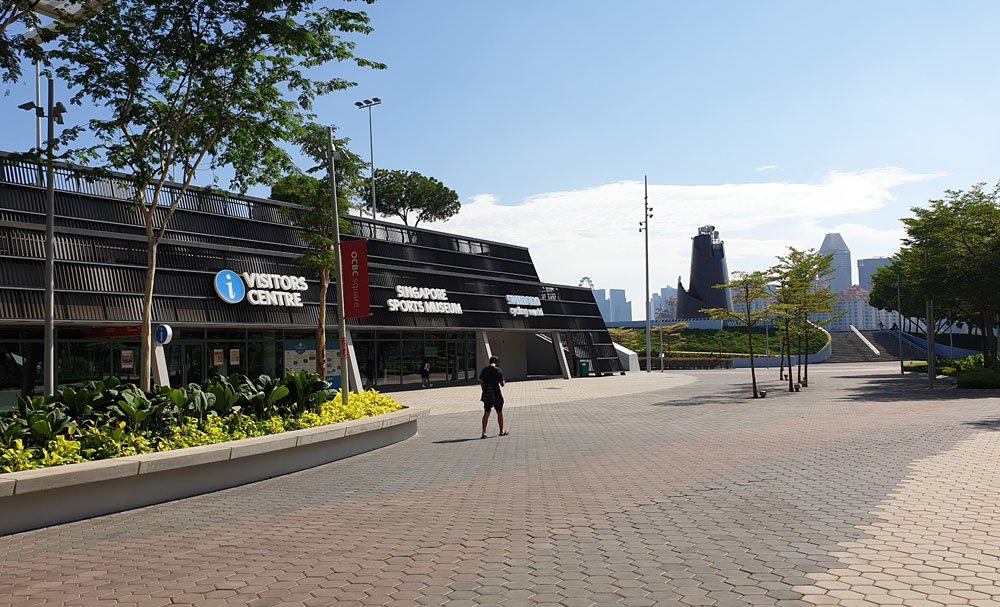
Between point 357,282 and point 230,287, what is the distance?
5.14m

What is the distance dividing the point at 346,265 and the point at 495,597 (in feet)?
65.3

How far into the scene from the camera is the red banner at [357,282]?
23.2 m

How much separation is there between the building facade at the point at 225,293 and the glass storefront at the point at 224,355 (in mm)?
39

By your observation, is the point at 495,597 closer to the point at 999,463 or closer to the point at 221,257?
the point at 999,463

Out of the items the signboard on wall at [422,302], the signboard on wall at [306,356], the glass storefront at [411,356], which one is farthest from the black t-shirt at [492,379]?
the glass storefront at [411,356]

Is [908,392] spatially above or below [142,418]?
below

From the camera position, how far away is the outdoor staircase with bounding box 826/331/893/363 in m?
72.9

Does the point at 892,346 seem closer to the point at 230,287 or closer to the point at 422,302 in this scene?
the point at 422,302

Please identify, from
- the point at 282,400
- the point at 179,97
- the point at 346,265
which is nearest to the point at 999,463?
the point at 282,400

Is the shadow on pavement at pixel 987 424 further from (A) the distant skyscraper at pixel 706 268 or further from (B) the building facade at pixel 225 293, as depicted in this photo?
(A) the distant skyscraper at pixel 706 268

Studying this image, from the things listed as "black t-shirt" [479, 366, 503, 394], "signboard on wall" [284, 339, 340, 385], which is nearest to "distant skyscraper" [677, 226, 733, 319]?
"signboard on wall" [284, 339, 340, 385]

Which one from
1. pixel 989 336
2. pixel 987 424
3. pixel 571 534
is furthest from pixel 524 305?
pixel 571 534

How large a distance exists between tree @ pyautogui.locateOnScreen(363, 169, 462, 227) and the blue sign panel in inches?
1703

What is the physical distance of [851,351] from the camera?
253 ft
